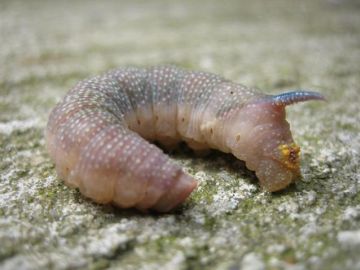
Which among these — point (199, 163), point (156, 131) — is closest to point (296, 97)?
point (199, 163)

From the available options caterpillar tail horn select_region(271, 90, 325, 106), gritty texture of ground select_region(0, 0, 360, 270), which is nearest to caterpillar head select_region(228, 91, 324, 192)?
caterpillar tail horn select_region(271, 90, 325, 106)

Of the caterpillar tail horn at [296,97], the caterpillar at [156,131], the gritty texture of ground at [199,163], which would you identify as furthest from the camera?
the caterpillar tail horn at [296,97]

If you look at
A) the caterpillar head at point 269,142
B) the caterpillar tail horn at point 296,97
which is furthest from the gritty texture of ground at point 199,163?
the caterpillar tail horn at point 296,97

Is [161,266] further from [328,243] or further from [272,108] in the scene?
[272,108]

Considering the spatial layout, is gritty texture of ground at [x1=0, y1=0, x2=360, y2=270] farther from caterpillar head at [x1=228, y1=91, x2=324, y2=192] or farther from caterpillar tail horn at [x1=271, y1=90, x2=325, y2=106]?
caterpillar tail horn at [x1=271, y1=90, x2=325, y2=106]

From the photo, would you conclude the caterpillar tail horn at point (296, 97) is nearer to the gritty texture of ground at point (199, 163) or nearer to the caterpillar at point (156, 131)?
the caterpillar at point (156, 131)
